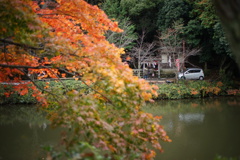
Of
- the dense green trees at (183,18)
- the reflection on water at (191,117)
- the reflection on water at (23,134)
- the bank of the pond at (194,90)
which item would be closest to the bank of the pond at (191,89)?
the bank of the pond at (194,90)

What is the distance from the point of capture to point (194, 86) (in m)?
15.9

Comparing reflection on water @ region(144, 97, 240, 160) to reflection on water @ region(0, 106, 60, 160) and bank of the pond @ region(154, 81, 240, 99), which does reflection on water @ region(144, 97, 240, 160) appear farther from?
bank of the pond @ region(154, 81, 240, 99)

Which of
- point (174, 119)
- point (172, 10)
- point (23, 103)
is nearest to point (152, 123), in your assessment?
point (174, 119)

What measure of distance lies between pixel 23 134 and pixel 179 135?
18.4 feet

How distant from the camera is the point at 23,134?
7.52 m

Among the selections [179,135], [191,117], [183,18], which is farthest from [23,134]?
[183,18]

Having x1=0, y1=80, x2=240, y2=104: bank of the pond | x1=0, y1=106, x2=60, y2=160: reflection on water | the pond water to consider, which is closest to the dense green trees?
x1=0, y1=80, x2=240, y2=104: bank of the pond

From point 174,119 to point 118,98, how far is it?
23.1 ft

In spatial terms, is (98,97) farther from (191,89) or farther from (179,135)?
(191,89)

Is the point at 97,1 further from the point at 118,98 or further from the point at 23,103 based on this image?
the point at 118,98

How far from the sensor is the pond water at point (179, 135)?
5.57 meters

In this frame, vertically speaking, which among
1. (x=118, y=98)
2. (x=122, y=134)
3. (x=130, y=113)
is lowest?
(x=122, y=134)

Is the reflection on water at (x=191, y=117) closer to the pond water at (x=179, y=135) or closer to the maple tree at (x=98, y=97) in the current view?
the pond water at (x=179, y=135)

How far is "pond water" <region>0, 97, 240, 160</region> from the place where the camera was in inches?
219
